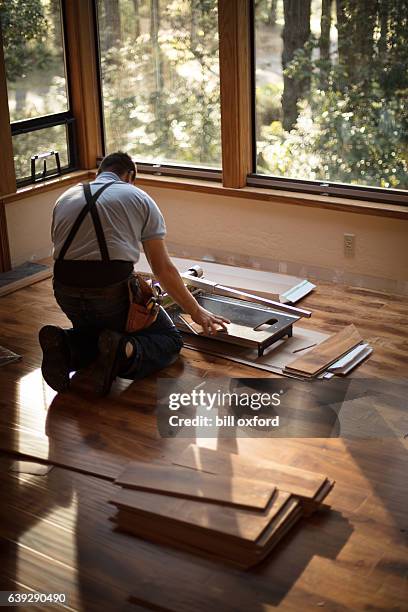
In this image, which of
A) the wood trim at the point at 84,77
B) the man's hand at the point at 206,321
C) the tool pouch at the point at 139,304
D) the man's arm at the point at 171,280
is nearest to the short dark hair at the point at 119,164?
the man's arm at the point at 171,280

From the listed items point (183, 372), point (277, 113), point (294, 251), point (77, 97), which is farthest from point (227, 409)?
point (77, 97)

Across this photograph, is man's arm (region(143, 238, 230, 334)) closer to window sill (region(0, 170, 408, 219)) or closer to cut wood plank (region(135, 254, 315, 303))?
cut wood plank (region(135, 254, 315, 303))

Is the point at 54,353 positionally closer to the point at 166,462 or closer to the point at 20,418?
the point at 20,418

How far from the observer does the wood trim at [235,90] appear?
5426mm

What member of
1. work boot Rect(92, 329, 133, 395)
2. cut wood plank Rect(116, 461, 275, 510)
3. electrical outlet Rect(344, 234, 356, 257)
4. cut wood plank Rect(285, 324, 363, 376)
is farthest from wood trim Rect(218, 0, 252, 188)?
cut wood plank Rect(116, 461, 275, 510)

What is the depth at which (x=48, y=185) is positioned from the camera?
239 inches

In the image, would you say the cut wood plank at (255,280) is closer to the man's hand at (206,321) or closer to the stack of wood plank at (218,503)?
the man's hand at (206,321)

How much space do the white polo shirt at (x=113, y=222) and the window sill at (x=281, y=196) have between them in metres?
1.66

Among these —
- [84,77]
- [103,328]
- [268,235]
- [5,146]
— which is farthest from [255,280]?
[84,77]

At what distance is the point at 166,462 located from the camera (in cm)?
343

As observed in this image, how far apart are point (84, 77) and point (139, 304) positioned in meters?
2.72

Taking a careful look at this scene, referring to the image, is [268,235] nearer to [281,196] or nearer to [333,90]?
[281,196]

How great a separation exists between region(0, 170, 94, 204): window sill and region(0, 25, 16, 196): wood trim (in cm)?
5

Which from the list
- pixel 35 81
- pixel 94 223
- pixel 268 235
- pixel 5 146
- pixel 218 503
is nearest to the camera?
pixel 218 503
